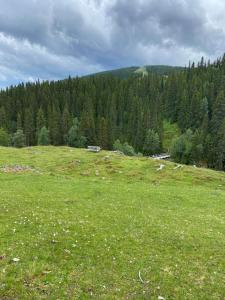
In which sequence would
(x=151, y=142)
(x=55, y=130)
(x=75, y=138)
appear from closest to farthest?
1. (x=75, y=138)
2. (x=55, y=130)
3. (x=151, y=142)

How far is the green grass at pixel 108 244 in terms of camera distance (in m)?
14.7

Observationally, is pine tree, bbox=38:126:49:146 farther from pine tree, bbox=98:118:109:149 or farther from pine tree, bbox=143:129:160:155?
pine tree, bbox=143:129:160:155

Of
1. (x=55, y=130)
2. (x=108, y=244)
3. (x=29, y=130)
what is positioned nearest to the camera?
(x=108, y=244)

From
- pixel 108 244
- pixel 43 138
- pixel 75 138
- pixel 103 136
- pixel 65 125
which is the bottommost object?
pixel 43 138

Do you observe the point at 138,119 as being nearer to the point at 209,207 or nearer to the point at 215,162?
the point at 215,162

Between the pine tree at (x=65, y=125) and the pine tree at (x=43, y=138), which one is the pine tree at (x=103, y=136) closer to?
the pine tree at (x=65, y=125)

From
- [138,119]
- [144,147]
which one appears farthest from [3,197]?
[138,119]

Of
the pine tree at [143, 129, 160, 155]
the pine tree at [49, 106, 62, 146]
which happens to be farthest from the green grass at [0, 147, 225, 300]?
the pine tree at [143, 129, 160, 155]

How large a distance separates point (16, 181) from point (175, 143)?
122985 mm

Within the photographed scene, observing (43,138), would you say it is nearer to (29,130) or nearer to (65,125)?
(65,125)

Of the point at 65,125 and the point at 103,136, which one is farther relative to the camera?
the point at 65,125

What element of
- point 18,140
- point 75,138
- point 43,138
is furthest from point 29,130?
point 75,138

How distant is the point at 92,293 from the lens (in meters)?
14.0

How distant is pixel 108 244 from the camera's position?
63.9 feet
